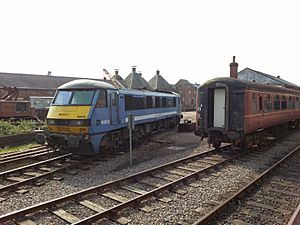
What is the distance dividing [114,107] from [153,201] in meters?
5.86

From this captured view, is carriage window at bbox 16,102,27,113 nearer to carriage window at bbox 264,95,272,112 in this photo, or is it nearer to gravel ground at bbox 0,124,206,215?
gravel ground at bbox 0,124,206,215

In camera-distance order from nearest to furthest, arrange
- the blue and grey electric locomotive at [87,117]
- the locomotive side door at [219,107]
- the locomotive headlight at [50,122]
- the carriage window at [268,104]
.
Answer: the blue and grey electric locomotive at [87,117] < the locomotive headlight at [50,122] < the locomotive side door at [219,107] < the carriage window at [268,104]

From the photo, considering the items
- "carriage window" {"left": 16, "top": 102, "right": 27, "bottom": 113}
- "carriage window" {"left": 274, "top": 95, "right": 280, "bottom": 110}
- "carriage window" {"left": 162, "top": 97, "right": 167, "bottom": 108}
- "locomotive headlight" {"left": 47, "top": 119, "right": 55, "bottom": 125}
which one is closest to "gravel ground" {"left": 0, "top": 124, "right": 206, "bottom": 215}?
"locomotive headlight" {"left": 47, "top": 119, "right": 55, "bottom": 125}

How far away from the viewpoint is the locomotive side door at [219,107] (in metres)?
12.3

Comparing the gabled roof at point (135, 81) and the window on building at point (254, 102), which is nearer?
the window on building at point (254, 102)

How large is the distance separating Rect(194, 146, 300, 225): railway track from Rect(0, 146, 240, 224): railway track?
4.40 ft

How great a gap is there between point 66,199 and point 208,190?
366 centimetres

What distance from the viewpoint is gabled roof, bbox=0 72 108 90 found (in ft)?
138

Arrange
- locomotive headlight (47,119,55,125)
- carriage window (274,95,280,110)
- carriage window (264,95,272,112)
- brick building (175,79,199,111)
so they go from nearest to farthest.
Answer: locomotive headlight (47,119,55,125) < carriage window (264,95,272,112) < carriage window (274,95,280,110) < brick building (175,79,199,111)

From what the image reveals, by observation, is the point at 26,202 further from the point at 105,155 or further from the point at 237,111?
the point at 237,111

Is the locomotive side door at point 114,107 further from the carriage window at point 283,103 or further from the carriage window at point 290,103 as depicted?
the carriage window at point 290,103

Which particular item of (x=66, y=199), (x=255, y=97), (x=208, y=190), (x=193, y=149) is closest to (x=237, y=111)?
(x=255, y=97)

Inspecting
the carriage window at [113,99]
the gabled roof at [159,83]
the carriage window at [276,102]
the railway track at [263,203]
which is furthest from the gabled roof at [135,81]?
the railway track at [263,203]

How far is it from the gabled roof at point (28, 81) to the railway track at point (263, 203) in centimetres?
4141
